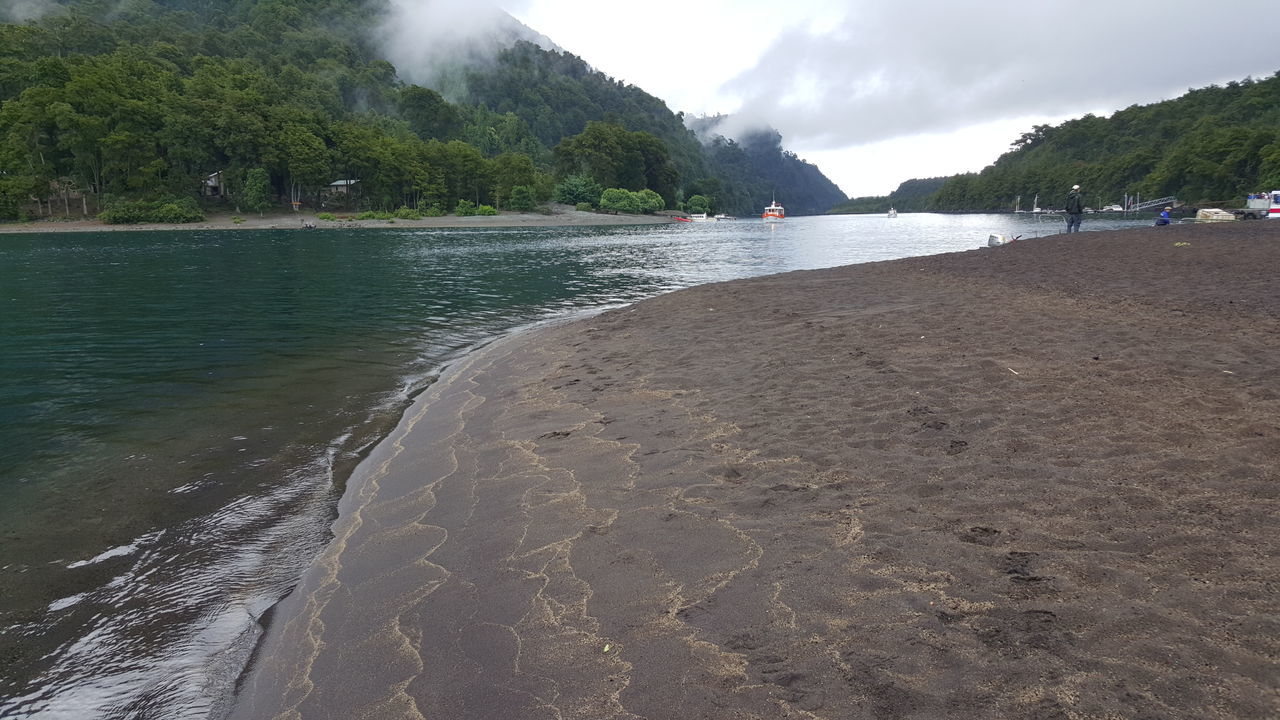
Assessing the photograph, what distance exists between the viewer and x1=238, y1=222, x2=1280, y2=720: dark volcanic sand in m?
3.43

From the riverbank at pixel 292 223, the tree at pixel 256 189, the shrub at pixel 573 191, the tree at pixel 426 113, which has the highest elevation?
the tree at pixel 426 113

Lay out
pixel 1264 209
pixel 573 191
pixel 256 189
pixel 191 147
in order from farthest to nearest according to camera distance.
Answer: pixel 573 191 < pixel 191 147 < pixel 256 189 < pixel 1264 209

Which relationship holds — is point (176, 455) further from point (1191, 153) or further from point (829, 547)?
point (1191, 153)

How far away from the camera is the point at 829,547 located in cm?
479

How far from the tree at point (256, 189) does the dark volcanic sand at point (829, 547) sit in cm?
11222

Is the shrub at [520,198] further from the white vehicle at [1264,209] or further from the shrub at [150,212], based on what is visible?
the white vehicle at [1264,209]

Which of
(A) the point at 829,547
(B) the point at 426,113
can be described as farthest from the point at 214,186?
(A) the point at 829,547

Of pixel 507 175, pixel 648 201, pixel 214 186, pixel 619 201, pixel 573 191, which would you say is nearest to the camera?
pixel 214 186

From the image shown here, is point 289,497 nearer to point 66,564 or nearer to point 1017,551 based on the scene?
point 66,564

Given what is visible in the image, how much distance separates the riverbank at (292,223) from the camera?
85.3 m

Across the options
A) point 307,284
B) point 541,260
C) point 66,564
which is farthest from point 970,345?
point 541,260

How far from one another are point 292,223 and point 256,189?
9.39m

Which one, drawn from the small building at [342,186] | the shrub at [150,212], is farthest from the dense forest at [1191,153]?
the shrub at [150,212]

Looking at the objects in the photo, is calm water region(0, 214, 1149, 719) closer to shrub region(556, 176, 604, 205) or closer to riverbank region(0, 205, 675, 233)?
riverbank region(0, 205, 675, 233)
